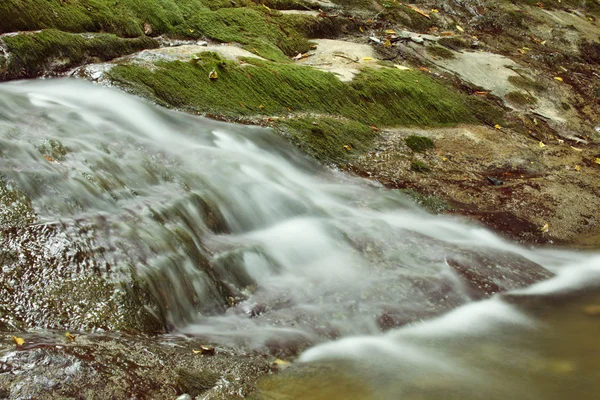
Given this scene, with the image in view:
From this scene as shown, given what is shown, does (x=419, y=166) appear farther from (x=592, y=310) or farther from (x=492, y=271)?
(x=592, y=310)

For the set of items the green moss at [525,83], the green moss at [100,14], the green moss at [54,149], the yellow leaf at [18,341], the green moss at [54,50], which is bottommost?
the yellow leaf at [18,341]

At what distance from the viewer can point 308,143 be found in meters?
7.13

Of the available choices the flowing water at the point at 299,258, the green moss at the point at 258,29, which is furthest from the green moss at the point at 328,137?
the green moss at the point at 258,29

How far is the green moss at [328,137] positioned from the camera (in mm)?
7125

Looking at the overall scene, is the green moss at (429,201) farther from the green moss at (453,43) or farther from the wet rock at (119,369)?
the green moss at (453,43)

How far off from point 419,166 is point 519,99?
3411mm

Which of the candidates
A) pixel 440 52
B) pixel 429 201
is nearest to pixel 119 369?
pixel 429 201

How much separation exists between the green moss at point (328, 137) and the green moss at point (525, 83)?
3.84 m

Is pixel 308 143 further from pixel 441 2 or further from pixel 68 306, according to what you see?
pixel 441 2

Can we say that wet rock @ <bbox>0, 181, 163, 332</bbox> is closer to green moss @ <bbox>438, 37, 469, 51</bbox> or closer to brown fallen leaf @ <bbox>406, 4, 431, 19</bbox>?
green moss @ <bbox>438, 37, 469, 51</bbox>

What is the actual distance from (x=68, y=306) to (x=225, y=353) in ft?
3.39

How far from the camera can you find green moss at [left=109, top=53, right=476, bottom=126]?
6.95m

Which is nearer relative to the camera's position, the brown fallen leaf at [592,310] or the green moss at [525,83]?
the brown fallen leaf at [592,310]

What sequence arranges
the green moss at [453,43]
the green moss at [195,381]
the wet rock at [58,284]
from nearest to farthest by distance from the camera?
the green moss at [195,381]
the wet rock at [58,284]
the green moss at [453,43]
